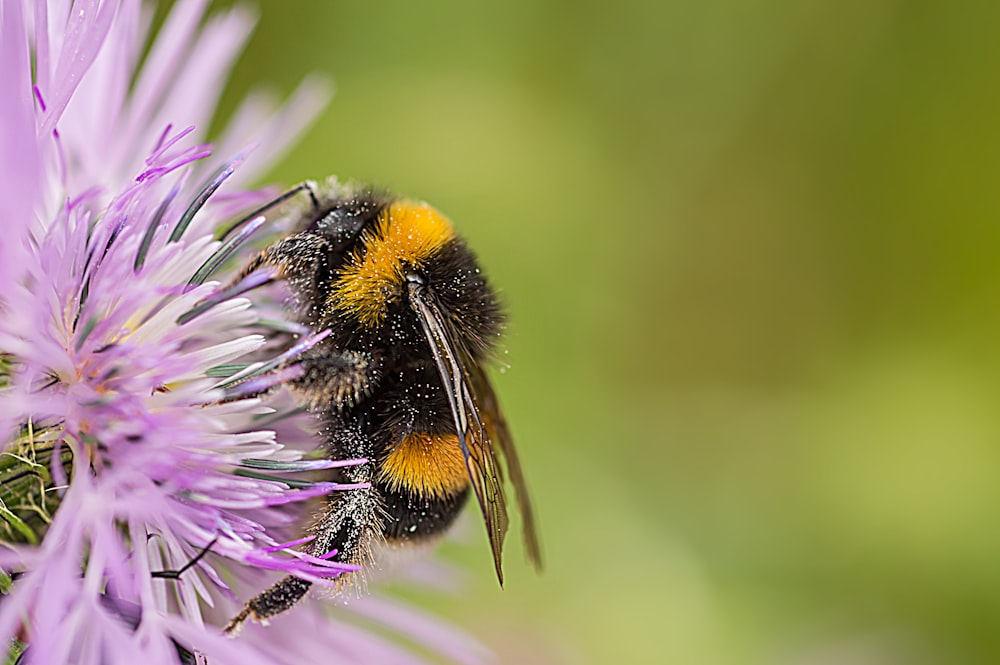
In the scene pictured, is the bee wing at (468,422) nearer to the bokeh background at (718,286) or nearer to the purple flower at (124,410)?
the purple flower at (124,410)

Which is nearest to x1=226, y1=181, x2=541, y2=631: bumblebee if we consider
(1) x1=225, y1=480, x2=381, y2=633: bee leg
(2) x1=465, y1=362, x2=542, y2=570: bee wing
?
(1) x1=225, y1=480, x2=381, y2=633: bee leg

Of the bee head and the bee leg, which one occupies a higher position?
the bee head

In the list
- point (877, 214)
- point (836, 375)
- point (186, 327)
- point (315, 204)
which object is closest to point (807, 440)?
point (836, 375)

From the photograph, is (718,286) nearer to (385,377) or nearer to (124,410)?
(385,377)

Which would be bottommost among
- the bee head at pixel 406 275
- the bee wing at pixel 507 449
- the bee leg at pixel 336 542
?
the bee leg at pixel 336 542

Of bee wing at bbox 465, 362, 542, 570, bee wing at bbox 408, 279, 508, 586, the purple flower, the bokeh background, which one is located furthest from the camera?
the bokeh background

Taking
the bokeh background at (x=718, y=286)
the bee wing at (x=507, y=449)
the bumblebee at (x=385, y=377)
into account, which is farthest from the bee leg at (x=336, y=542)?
the bokeh background at (x=718, y=286)

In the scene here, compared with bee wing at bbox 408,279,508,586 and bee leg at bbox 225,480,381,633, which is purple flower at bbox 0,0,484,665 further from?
bee wing at bbox 408,279,508,586
